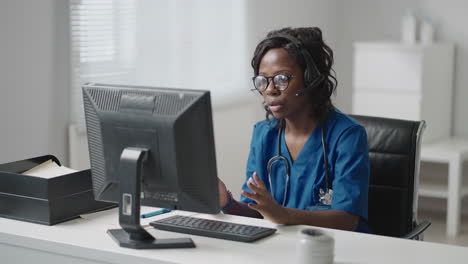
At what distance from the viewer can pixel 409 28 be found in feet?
19.2

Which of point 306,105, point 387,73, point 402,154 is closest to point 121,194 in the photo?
point 306,105

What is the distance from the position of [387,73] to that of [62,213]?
11.3ft

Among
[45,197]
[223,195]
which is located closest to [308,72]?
[223,195]

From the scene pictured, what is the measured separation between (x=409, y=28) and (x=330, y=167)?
3375 millimetres

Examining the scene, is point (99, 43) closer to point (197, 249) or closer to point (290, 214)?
point (290, 214)

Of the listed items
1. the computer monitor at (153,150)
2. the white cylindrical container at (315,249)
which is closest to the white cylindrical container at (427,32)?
the computer monitor at (153,150)

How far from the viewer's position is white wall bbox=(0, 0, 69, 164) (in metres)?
3.81

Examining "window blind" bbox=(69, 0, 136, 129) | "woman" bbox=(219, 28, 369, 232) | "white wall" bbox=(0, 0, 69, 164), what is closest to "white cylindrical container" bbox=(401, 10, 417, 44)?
"window blind" bbox=(69, 0, 136, 129)

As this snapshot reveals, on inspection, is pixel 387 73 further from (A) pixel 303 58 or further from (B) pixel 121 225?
(B) pixel 121 225

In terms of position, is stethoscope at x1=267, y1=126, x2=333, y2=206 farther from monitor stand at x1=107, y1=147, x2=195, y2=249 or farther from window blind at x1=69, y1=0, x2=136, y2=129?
window blind at x1=69, y1=0, x2=136, y2=129

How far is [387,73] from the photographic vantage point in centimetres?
554

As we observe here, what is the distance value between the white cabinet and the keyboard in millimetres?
3231

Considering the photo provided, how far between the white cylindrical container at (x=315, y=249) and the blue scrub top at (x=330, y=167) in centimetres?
57

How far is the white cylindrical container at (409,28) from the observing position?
5.84m
